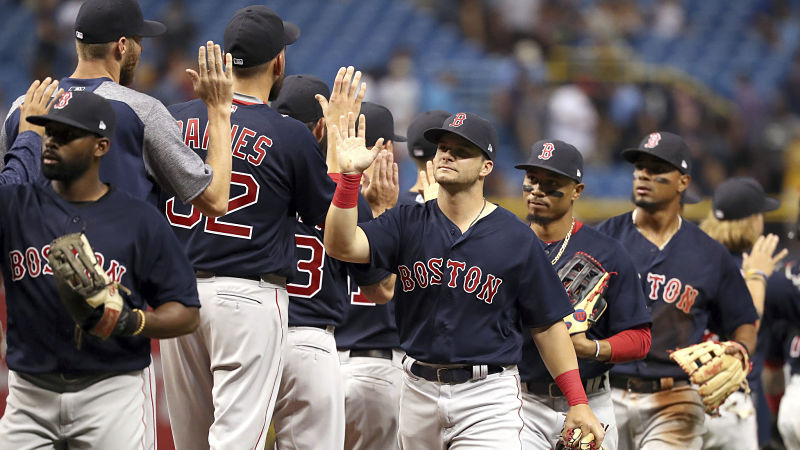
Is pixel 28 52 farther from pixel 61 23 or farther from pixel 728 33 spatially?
pixel 728 33

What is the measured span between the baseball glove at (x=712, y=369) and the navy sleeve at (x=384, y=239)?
206 cm

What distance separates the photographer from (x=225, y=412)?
520cm

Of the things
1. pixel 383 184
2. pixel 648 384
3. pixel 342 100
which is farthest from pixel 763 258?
pixel 342 100

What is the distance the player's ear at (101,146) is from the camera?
14.3 feet

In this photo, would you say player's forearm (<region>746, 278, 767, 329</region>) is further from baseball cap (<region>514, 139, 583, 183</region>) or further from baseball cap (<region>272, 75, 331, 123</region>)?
baseball cap (<region>272, 75, 331, 123</region>)

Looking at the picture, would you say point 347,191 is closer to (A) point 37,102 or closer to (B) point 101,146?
(B) point 101,146

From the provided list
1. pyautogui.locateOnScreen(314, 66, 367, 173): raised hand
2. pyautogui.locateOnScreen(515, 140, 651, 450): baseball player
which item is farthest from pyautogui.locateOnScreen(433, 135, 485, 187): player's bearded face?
pyautogui.locateOnScreen(515, 140, 651, 450): baseball player

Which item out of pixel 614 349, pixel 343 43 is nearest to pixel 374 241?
pixel 614 349

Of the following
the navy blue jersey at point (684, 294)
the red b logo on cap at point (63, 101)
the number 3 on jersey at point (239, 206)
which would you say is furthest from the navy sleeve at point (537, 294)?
the red b logo on cap at point (63, 101)

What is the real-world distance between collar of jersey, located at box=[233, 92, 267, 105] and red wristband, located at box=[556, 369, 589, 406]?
77.7 inches

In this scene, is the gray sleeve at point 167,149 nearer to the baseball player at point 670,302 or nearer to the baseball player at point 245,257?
the baseball player at point 245,257

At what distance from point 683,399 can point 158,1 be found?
12.9 metres

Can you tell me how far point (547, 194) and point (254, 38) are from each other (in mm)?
1822

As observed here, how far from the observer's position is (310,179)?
17.7 feet
